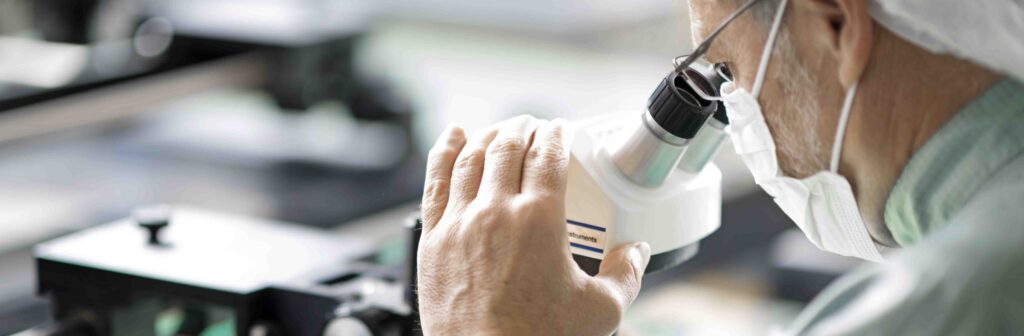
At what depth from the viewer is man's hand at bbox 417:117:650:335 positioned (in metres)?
0.84

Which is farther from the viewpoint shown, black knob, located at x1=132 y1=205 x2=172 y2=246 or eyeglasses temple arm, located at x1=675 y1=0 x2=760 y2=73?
black knob, located at x1=132 y1=205 x2=172 y2=246

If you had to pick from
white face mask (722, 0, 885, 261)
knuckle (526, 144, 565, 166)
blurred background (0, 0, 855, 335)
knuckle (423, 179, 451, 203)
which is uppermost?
knuckle (526, 144, 565, 166)

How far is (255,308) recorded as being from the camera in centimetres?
107

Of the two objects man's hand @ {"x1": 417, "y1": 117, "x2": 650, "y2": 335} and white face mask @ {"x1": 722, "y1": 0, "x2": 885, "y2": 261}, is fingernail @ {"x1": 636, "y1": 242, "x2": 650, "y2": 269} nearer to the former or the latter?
man's hand @ {"x1": 417, "y1": 117, "x2": 650, "y2": 335}

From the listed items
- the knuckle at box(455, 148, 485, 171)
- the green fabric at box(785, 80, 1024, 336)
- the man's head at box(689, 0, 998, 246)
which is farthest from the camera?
the knuckle at box(455, 148, 485, 171)

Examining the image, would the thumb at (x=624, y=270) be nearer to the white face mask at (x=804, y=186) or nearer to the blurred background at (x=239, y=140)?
the white face mask at (x=804, y=186)

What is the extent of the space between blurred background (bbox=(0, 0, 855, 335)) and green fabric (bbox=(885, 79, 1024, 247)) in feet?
3.80

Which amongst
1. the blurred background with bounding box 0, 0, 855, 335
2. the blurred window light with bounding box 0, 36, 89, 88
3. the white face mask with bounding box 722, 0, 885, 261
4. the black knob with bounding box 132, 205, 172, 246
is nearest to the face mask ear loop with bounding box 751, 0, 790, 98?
the white face mask with bounding box 722, 0, 885, 261

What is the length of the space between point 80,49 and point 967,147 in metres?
3.32

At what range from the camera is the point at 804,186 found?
3.15 ft

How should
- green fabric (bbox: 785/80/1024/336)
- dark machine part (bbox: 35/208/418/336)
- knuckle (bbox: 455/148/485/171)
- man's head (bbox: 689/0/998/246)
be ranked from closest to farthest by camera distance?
green fabric (bbox: 785/80/1024/336), man's head (bbox: 689/0/998/246), knuckle (bbox: 455/148/485/171), dark machine part (bbox: 35/208/418/336)

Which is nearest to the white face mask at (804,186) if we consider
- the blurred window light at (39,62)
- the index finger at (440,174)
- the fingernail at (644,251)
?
the fingernail at (644,251)

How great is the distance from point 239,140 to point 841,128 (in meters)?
2.99

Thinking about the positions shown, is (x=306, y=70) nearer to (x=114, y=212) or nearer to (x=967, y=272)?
(x=114, y=212)
